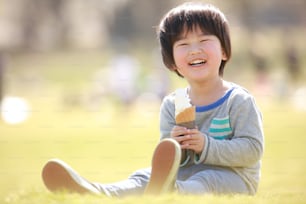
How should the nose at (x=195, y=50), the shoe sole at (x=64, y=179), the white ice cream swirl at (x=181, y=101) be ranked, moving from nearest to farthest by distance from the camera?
the shoe sole at (x=64, y=179) < the white ice cream swirl at (x=181, y=101) < the nose at (x=195, y=50)

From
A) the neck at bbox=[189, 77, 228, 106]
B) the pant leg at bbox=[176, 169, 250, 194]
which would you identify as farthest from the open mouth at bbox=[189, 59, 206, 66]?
the pant leg at bbox=[176, 169, 250, 194]

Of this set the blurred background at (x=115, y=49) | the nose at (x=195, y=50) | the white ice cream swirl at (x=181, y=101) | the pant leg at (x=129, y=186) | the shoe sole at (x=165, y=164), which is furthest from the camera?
the blurred background at (x=115, y=49)

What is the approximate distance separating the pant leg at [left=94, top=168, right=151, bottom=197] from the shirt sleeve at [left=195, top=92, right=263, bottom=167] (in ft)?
0.85

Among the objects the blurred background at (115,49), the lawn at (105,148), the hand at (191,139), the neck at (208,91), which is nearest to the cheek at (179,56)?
the neck at (208,91)

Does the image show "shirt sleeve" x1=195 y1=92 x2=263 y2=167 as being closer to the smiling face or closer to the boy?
the boy

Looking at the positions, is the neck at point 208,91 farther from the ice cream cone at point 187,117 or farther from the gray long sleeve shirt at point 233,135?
the ice cream cone at point 187,117

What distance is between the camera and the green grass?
3705 millimetres

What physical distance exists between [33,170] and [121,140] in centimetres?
301

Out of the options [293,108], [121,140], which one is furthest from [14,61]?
[121,140]

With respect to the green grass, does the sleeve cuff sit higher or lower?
higher

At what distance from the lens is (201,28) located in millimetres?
4090

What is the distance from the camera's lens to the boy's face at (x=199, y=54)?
4.08m

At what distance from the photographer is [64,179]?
361 centimetres

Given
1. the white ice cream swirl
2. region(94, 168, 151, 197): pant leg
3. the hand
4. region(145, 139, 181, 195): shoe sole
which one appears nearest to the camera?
region(145, 139, 181, 195): shoe sole
